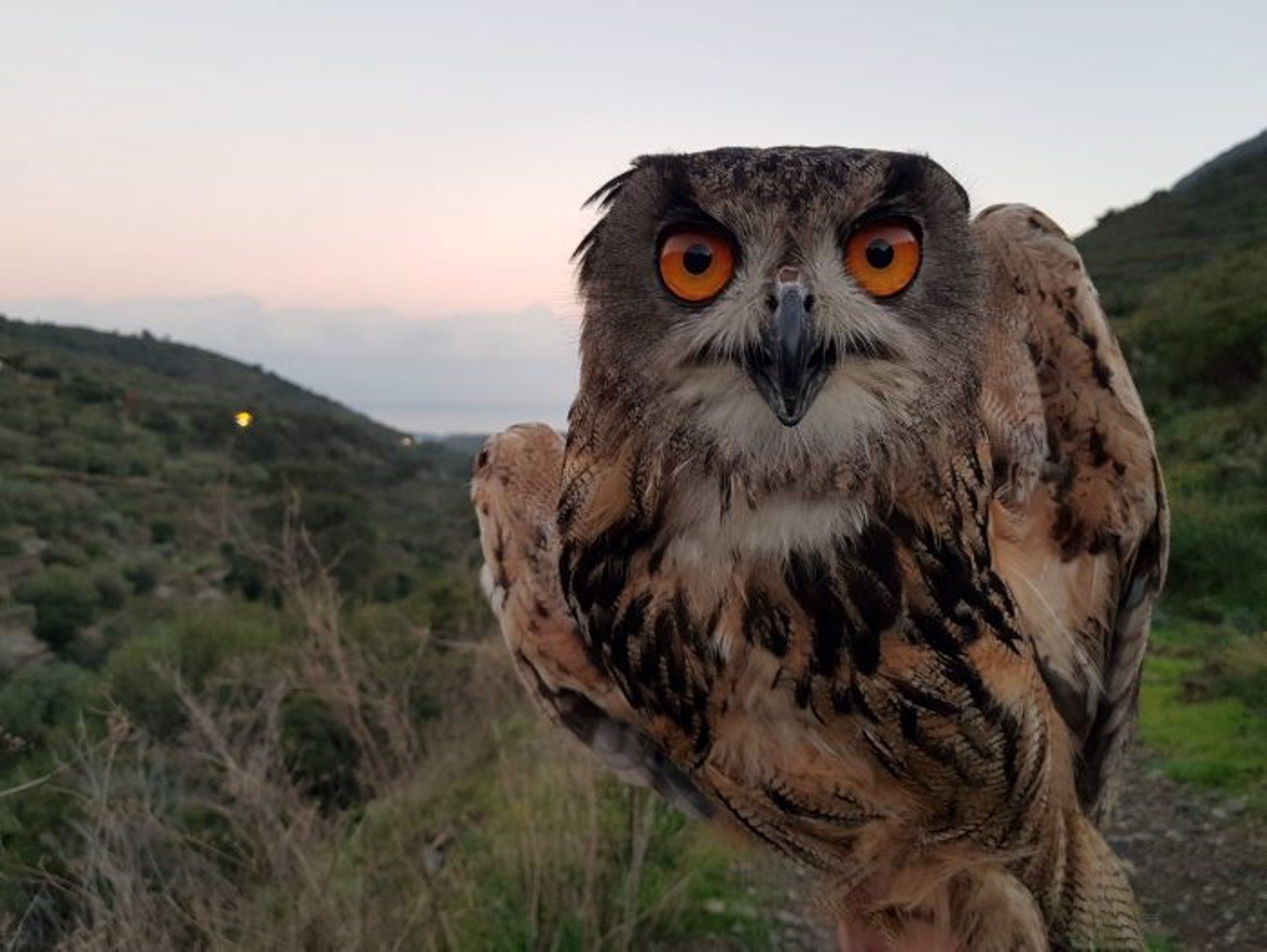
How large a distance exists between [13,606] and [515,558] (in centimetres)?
942

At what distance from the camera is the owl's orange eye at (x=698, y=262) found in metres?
1.72

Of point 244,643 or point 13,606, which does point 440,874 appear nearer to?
point 244,643

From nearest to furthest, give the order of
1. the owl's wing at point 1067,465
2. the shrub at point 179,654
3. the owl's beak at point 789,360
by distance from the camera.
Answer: the owl's beak at point 789,360 < the owl's wing at point 1067,465 < the shrub at point 179,654

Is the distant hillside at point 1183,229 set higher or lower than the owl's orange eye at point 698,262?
higher

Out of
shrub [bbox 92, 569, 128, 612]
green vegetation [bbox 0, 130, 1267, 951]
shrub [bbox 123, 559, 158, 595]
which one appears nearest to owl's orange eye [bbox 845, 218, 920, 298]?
green vegetation [bbox 0, 130, 1267, 951]

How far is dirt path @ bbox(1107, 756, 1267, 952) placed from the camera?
4.45 m

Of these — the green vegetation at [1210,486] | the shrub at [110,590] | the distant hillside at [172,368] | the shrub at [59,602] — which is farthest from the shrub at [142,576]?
the green vegetation at [1210,486]

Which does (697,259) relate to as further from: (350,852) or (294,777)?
(294,777)

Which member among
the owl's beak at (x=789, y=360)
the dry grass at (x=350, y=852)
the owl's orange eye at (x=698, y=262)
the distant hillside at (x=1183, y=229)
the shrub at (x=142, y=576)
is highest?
the distant hillside at (x=1183, y=229)

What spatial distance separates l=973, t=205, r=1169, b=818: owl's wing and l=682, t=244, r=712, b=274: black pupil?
872mm

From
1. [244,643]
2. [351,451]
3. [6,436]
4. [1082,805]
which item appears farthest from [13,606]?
[351,451]

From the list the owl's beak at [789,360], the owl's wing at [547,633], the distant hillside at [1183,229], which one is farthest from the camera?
the distant hillside at [1183,229]

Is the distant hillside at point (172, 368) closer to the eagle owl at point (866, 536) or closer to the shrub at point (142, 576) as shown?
the shrub at point (142, 576)

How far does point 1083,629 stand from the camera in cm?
244
